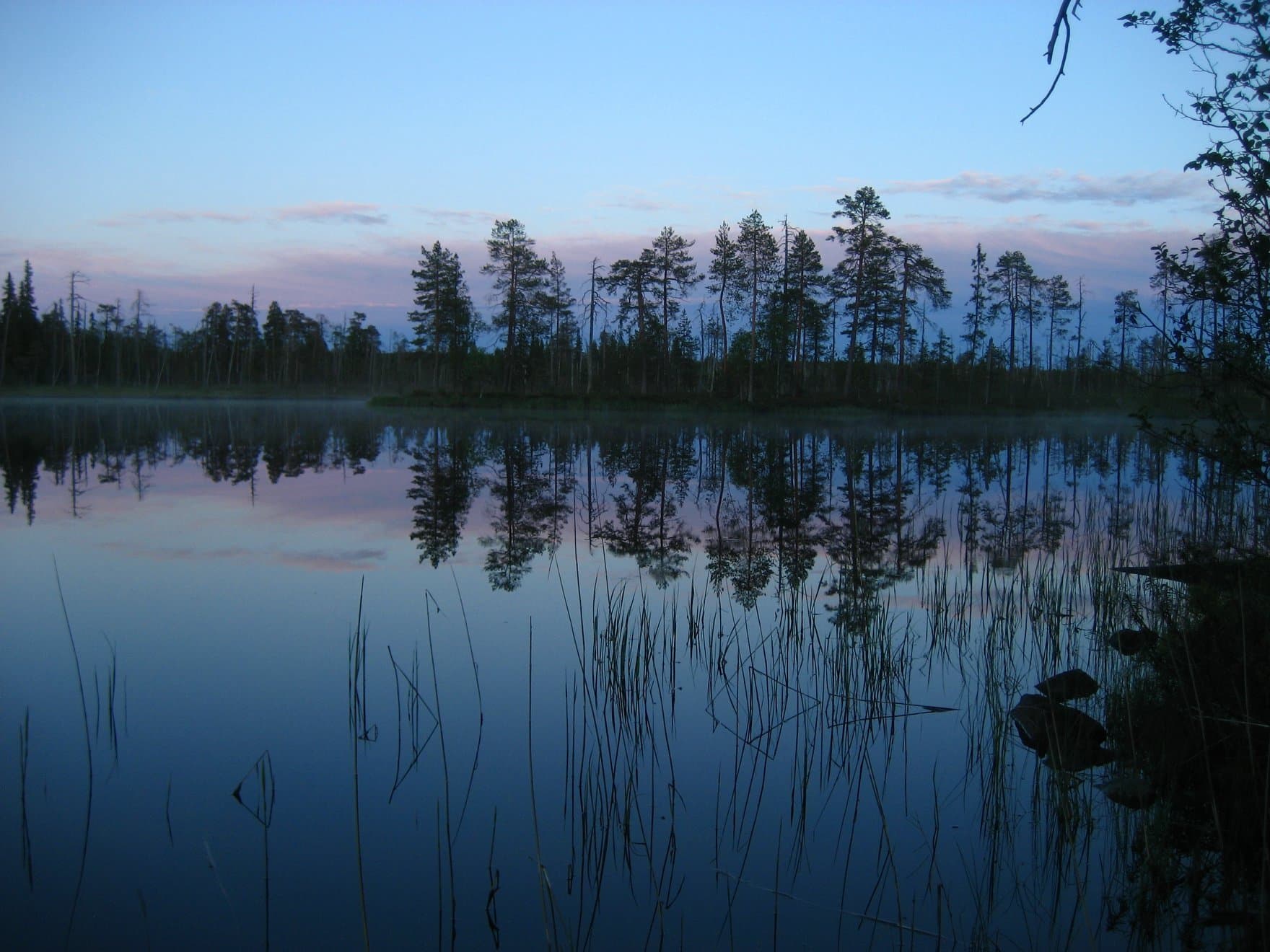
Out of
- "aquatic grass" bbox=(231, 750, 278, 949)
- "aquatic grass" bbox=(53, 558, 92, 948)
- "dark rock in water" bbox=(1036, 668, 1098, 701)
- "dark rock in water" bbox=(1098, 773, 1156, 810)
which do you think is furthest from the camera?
"dark rock in water" bbox=(1036, 668, 1098, 701)

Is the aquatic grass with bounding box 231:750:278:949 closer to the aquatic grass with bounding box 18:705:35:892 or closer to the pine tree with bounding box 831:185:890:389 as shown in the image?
the aquatic grass with bounding box 18:705:35:892

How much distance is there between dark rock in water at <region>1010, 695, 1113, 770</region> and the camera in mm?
4551

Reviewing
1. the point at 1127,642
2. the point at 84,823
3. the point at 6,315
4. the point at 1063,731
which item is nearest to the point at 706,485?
the point at 1127,642

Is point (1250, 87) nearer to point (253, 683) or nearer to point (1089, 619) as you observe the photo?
point (1089, 619)

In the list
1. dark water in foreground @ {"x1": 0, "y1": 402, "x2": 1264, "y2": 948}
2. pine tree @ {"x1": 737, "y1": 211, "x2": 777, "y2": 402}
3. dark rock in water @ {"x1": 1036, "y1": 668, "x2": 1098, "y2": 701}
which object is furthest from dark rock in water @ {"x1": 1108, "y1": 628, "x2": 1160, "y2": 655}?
pine tree @ {"x1": 737, "y1": 211, "x2": 777, "y2": 402}

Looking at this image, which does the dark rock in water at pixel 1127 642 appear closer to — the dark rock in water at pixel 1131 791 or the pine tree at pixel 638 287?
the dark rock in water at pixel 1131 791

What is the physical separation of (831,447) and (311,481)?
54.0ft

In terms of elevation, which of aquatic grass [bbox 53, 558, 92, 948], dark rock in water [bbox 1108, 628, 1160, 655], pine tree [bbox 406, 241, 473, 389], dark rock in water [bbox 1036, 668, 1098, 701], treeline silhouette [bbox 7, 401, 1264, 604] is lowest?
aquatic grass [bbox 53, 558, 92, 948]

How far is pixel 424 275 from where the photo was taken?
58.9 meters

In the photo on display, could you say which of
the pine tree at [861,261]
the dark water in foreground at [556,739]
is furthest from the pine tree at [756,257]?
the dark water in foreground at [556,739]

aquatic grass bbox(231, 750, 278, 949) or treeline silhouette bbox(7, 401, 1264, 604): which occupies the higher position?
treeline silhouette bbox(7, 401, 1264, 604)

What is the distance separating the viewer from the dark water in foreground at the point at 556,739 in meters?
3.29

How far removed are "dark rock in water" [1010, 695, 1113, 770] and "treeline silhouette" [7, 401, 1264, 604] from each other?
193cm

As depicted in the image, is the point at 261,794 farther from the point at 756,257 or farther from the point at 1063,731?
the point at 756,257
